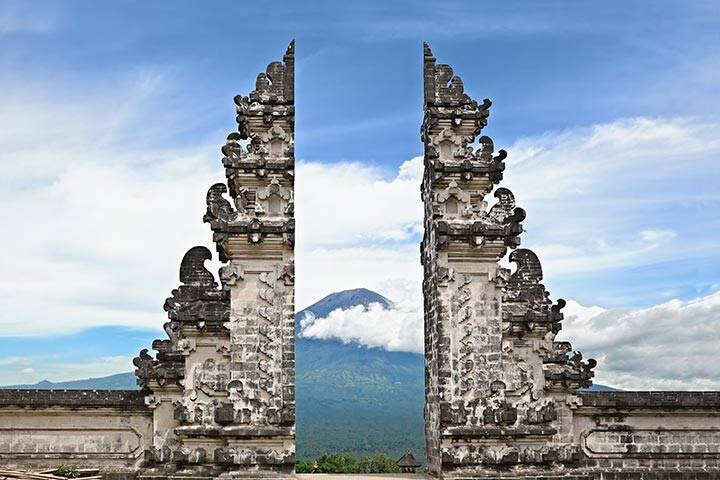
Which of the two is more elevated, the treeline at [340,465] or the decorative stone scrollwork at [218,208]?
the decorative stone scrollwork at [218,208]

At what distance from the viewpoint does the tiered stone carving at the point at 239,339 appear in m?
16.7

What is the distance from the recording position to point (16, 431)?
17109mm

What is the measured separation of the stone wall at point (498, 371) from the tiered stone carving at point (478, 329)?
2 cm

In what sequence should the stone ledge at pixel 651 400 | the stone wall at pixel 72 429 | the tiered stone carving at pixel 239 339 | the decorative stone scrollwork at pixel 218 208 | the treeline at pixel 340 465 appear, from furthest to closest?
the treeline at pixel 340 465, the stone ledge at pixel 651 400, the decorative stone scrollwork at pixel 218 208, the stone wall at pixel 72 429, the tiered stone carving at pixel 239 339

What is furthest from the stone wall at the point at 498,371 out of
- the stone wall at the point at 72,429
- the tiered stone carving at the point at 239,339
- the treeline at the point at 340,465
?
the treeline at the point at 340,465

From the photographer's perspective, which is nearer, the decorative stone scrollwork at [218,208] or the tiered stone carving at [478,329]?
the tiered stone carving at [478,329]

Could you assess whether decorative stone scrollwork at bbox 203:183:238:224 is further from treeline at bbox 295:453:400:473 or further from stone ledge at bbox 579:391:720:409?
treeline at bbox 295:453:400:473

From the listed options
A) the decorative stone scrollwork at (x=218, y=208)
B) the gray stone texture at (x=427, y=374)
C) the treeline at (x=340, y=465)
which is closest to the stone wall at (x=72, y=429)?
the gray stone texture at (x=427, y=374)

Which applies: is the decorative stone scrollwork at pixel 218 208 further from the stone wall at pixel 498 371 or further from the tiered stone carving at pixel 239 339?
the stone wall at pixel 498 371

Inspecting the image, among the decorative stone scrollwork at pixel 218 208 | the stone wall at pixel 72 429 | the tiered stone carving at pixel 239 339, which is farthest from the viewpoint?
the decorative stone scrollwork at pixel 218 208

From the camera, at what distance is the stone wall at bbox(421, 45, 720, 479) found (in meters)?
17.0

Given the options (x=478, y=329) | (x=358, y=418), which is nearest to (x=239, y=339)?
(x=478, y=329)

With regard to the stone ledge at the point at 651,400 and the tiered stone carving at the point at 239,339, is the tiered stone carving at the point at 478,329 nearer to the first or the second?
the stone ledge at the point at 651,400

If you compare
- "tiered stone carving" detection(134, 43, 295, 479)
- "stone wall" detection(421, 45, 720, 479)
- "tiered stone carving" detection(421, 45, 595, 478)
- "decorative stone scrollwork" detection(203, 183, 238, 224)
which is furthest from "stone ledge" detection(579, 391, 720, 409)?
"decorative stone scrollwork" detection(203, 183, 238, 224)
